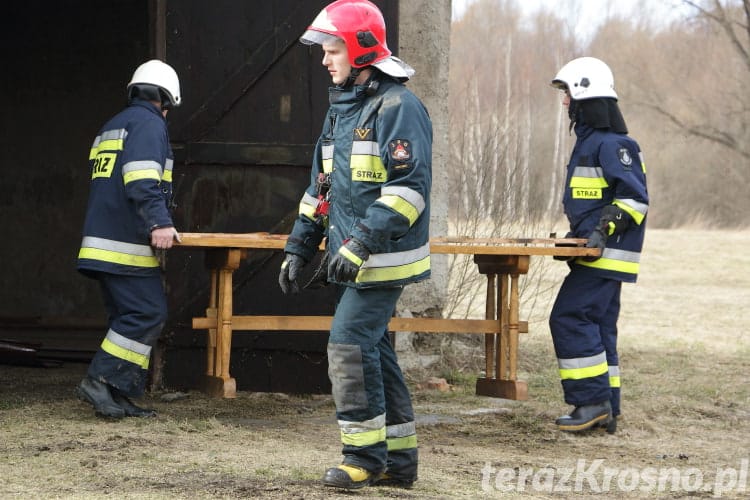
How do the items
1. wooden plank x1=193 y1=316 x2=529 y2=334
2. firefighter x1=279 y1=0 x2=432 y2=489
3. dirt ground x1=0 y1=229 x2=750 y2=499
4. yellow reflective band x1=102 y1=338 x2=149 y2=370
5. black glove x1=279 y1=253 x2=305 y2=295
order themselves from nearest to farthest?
firefighter x1=279 y1=0 x2=432 y2=489
dirt ground x1=0 y1=229 x2=750 y2=499
black glove x1=279 y1=253 x2=305 y2=295
yellow reflective band x1=102 y1=338 x2=149 y2=370
wooden plank x1=193 y1=316 x2=529 y2=334

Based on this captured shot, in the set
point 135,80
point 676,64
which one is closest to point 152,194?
point 135,80

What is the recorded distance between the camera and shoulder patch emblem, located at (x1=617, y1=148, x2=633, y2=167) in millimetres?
6527

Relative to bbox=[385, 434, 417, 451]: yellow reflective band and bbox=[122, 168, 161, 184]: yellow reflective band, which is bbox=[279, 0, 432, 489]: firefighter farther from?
bbox=[122, 168, 161, 184]: yellow reflective band

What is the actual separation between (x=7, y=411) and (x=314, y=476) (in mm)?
2303

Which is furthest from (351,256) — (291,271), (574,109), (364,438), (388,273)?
(574,109)

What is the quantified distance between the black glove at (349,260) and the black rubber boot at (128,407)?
231cm

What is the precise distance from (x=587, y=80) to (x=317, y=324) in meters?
2.14

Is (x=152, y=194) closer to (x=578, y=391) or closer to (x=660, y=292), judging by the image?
(x=578, y=391)

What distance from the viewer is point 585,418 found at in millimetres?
6469

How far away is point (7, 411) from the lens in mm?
6215

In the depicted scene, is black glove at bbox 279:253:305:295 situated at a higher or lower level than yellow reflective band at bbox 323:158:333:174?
lower

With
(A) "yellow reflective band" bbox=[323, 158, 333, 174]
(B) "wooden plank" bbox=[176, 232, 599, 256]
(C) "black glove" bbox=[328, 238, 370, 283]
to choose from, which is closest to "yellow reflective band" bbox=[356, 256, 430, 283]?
(C) "black glove" bbox=[328, 238, 370, 283]

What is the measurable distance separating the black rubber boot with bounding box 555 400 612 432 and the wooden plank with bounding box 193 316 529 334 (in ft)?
2.32

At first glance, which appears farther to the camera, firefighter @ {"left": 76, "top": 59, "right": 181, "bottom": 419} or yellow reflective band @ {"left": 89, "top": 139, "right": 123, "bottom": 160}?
yellow reflective band @ {"left": 89, "top": 139, "right": 123, "bottom": 160}
